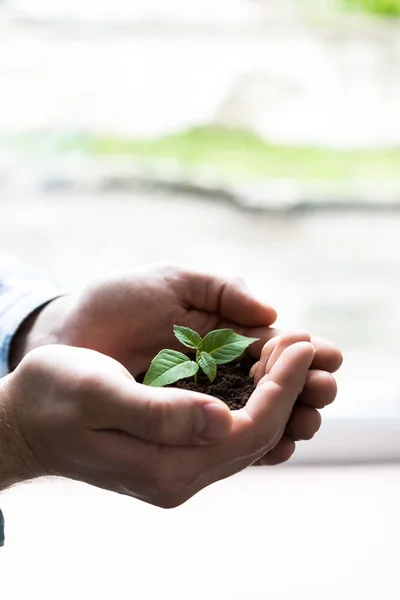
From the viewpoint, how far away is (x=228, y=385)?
0.84 meters

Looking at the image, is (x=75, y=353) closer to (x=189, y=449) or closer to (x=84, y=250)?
(x=189, y=449)

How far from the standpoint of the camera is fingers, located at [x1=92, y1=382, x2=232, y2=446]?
600mm

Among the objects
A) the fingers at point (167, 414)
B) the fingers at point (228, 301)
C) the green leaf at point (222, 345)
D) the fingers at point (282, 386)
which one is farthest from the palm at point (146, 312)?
the fingers at point (167, 414)

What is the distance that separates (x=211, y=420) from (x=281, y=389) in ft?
0.39

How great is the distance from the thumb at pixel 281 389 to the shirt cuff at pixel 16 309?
1.50 ft

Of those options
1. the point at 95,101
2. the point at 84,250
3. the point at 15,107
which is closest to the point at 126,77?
the point at 95,101

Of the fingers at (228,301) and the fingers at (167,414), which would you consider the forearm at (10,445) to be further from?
the fingers at (228,301)

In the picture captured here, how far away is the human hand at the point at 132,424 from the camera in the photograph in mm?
610

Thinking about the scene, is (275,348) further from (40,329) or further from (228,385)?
(40,329)

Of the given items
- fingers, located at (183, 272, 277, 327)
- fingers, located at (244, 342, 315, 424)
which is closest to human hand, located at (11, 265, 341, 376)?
fingers, located at (183, 272, 277, 327)

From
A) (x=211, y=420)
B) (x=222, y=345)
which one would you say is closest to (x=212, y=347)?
(x=222, y=345)

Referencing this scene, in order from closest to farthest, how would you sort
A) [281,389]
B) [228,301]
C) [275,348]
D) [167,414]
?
[167,414] < [281,389] < [275,348] < [228,301]

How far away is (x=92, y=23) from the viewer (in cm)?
122

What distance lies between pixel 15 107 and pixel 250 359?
24.7 inches
